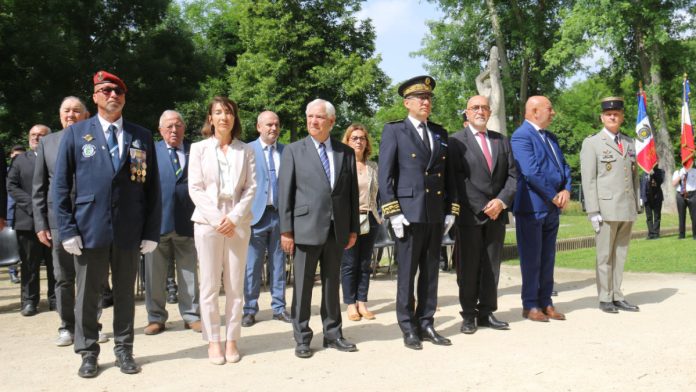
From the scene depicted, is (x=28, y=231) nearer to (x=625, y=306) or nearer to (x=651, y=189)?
(x=625, y=306)

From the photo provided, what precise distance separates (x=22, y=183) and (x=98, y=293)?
3651 mm

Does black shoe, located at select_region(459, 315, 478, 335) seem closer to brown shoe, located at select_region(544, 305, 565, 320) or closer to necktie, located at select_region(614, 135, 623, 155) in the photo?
brown shoe, located at select_region(544, 305, 565, 320)

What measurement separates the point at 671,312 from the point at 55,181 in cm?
613

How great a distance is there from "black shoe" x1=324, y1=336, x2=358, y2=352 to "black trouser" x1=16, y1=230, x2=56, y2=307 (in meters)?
3.87

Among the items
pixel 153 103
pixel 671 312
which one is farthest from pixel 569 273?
pixel 153 103

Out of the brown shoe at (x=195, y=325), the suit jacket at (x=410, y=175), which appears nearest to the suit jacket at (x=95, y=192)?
the brown shoe at (x=195, y=325)

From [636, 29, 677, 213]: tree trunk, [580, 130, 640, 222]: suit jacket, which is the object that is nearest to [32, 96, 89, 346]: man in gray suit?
[580, 130, 640, 222]: suit jacket

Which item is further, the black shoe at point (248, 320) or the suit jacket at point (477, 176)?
the black shoe at point (248, 320)

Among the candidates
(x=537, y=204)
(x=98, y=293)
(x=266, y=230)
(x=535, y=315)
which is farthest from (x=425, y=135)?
(x=98, y=293)

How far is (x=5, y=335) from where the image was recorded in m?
6.41

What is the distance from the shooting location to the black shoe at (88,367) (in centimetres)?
488

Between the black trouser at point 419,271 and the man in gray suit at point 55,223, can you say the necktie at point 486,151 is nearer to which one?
the black trouser at point 419,271

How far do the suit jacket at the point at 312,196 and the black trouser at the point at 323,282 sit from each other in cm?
10

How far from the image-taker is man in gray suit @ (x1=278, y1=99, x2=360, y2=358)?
18.4 feet
